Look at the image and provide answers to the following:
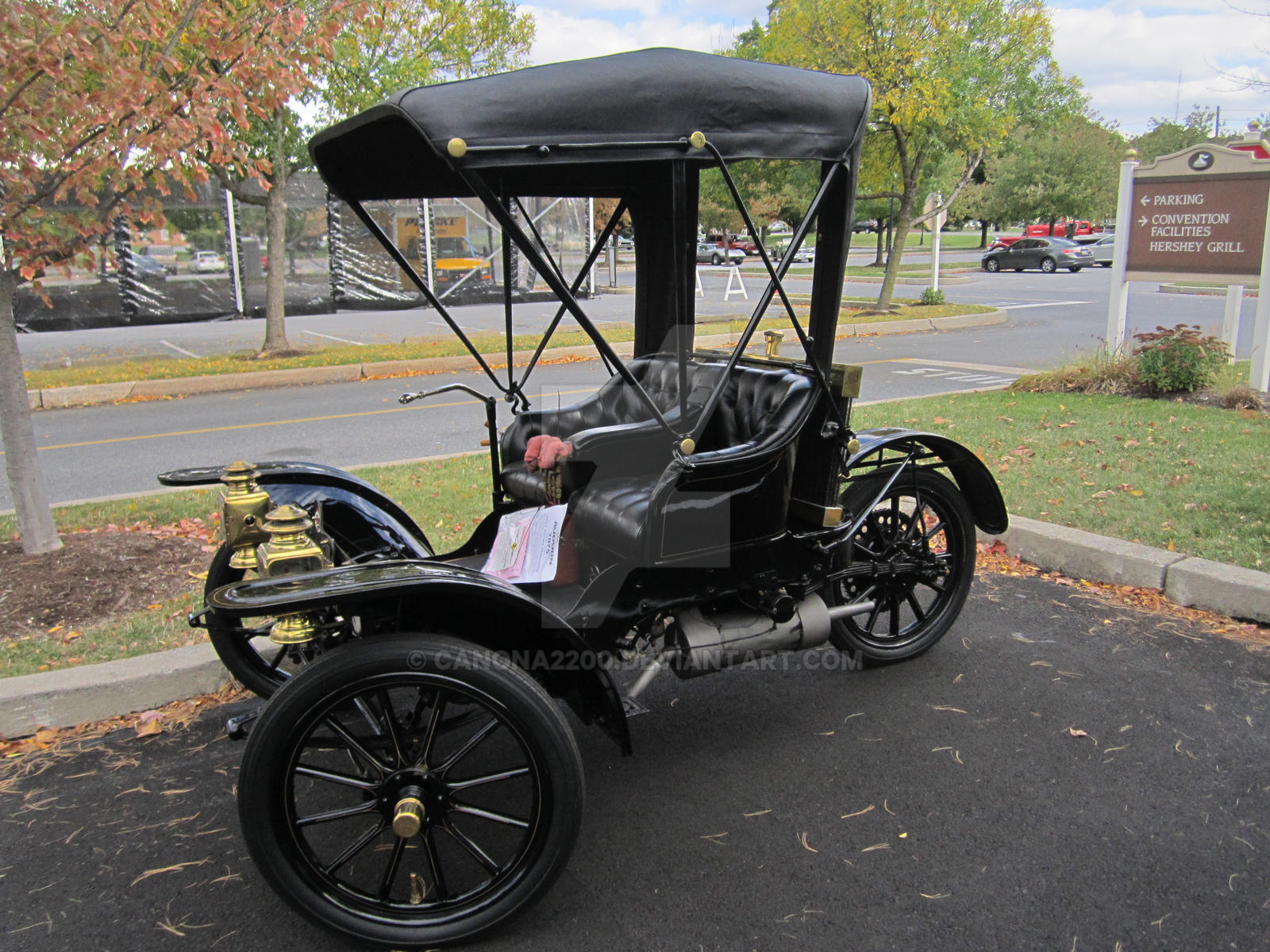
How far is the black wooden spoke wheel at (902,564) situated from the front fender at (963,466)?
108mm

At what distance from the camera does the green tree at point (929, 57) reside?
15711 millimetres

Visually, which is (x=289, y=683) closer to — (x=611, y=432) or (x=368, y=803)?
(x=368, y=803)

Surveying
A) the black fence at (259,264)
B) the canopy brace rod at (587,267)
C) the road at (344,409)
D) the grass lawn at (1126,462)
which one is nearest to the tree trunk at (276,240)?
the road at (344,409)

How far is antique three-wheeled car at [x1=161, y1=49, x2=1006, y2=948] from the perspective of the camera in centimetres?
242

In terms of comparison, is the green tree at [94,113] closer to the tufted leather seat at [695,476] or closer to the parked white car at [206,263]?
the tufted leather seat at [695,476]

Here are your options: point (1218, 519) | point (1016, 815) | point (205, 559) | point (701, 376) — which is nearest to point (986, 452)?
point (1218, 519)

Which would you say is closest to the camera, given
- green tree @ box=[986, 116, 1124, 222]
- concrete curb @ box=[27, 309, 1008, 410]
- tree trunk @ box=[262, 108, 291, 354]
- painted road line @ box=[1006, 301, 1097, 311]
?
concrete curb @ box=[27, 309, 1008, 410]

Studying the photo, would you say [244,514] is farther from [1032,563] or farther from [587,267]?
[1032,563]

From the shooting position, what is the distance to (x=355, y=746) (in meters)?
2.47

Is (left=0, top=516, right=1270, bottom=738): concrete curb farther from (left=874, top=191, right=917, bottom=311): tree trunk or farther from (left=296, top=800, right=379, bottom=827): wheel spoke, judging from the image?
(left=874, top=191, right=917, bottom=311): tree trunk

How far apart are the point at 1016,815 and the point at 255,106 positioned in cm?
507

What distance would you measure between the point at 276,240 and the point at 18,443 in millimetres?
9500

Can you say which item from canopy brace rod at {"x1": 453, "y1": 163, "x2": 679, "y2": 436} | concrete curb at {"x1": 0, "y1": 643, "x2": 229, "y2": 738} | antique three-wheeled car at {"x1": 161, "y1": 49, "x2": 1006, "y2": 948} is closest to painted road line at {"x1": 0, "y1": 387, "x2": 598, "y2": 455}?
concrete curb at {"x1": 0, "y1": 643, "x2": 229, "y2": 738}

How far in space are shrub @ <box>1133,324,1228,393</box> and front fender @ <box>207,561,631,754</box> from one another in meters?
7.78
